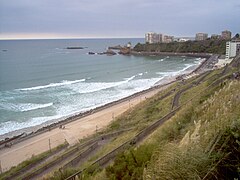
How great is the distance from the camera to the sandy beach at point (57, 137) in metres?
23.1

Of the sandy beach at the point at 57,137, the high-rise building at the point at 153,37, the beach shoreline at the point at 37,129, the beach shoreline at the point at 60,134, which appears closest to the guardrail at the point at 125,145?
the beach shoreline at the point at 60,134

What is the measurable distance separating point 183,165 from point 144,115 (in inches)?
825

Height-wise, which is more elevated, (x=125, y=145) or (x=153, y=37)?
(x=153, y=37)

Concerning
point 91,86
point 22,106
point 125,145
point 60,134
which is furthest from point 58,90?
point 125,145

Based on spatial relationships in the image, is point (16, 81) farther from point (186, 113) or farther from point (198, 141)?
point (198, 141)

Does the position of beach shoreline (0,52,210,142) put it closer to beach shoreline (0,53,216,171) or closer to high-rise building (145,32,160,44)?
beach shoreline (0,53,216,171)

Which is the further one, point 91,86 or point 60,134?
point 91,86

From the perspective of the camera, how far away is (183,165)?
498 centimetres

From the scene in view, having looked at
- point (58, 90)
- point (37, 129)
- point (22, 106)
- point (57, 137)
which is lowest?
point (37, 129)

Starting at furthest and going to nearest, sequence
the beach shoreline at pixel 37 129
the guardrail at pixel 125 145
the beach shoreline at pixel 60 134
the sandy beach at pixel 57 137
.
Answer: the beach shoreline at pixel 37 129, the beach shoreline at pixel 60 134, the sandy beach at pixel 57 137, the guardrail at pixel 125 145

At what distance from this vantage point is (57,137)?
26.8 meters

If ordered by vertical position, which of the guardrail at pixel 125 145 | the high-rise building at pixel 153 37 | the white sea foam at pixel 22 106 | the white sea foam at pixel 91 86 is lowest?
the white sea foam at pixel 22 106

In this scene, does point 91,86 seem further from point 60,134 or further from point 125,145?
point 125,145

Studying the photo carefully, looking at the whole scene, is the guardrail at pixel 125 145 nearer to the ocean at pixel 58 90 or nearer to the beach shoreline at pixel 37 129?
the beach shoreline at pixel 37 129
